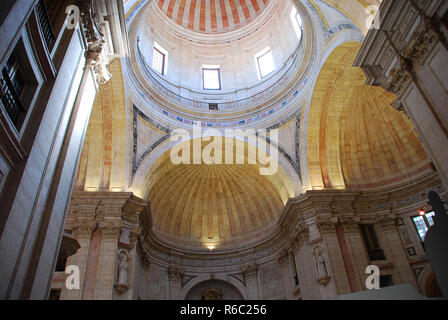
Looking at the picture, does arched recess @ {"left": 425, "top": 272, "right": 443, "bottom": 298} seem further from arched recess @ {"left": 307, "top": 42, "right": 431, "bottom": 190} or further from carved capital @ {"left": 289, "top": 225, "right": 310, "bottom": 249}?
carved capital @ {"left": 289, "top": 225, "right": 310, "bottom": 249}

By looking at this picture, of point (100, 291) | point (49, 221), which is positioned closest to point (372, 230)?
point (100, 291)

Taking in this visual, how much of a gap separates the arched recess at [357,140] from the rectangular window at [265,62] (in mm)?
4930

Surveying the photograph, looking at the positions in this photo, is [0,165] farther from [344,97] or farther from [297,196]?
[344,97]

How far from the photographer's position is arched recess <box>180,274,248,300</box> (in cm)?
1784

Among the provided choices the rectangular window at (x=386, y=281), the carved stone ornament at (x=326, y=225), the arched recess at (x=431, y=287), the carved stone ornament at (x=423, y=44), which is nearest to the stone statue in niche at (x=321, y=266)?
the carved stone ornament at (x=326, y=225)

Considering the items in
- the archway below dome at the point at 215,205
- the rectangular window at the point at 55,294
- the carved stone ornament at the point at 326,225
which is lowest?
the rectangular window at the point at 55,294

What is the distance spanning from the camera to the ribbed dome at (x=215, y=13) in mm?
20578

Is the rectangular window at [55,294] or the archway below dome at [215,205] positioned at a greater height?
the archway below dome at [215,205]

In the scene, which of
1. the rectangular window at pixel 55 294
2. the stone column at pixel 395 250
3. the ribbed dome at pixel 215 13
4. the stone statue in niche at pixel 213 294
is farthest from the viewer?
the ribbed dome at pixel 215 13

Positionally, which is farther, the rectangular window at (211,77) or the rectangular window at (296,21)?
the rectangular window at (211,77)

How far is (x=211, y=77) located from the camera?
20234 millimetres

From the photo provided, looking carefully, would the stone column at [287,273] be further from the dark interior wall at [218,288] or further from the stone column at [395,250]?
the stone column at [395,250]
